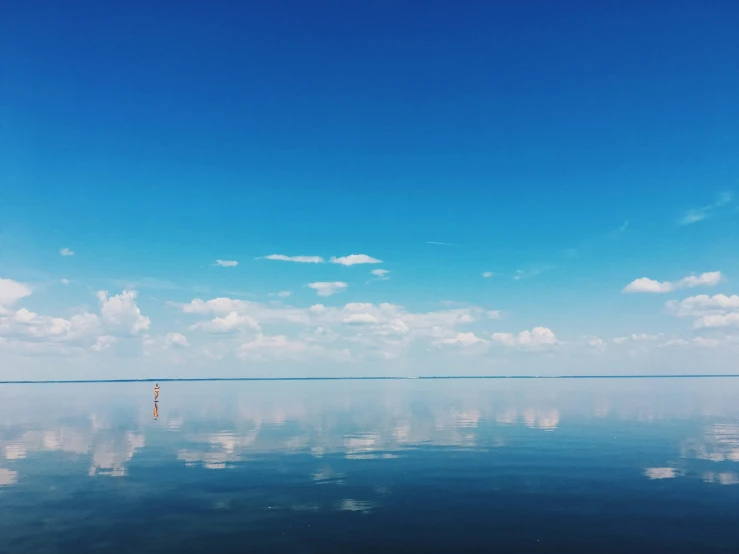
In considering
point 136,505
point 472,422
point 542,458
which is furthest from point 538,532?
point 472,422

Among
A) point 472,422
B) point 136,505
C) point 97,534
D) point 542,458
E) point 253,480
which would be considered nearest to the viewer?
point 97,534

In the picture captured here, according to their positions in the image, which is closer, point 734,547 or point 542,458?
point 734,547

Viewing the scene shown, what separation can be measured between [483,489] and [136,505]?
23194 mm

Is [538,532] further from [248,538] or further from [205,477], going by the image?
[205,477]

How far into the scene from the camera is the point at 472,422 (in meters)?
78.7

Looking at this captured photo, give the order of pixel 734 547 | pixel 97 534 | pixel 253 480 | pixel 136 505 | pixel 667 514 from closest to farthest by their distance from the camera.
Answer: pixel 734 547, pixel 97 534, pixel 667 514, pixel 136 505, pixel 253 480

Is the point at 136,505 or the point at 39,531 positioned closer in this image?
the point at 39,531

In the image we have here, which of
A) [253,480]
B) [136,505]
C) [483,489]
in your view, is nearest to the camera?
[136,505]

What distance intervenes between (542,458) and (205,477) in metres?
29.8

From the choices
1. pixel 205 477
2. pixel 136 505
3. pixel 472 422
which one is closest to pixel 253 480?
pixel 205 477

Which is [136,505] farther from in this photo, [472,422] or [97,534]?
[472,422]

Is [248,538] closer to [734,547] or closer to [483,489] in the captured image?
[483,489]

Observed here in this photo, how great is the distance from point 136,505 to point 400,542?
1779 centimetres

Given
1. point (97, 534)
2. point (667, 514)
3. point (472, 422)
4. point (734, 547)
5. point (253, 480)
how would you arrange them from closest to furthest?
point (734, 547) → point (97, 534) → point (667, 514) → point (253, 480) → point (472, 422)
